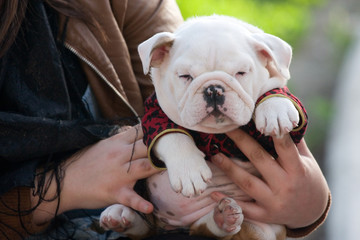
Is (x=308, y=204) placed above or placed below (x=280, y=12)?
above

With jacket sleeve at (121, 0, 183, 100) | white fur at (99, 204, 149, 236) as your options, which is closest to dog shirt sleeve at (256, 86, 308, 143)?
white fur at (99, 204, 149, 236)

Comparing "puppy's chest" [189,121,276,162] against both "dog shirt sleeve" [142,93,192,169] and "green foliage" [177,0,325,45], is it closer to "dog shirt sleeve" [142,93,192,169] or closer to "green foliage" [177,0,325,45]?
"dog shirt sleeve" [142,93,192,169]

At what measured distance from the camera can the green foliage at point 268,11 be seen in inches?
153

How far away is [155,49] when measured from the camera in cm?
152

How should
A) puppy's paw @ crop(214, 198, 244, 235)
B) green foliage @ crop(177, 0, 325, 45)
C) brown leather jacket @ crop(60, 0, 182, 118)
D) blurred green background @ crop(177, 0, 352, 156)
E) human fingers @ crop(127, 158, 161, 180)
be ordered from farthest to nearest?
blurred green background @ crop(177, 0, 352, 156), green foliage @ crop(177, 0, 325, 45), brown leather jacket @ crop(60, 0, 182, 118), human fingers @ crop(127, 158, 161, 180), puppy's paw @ crop(214, 198, 244, 235)

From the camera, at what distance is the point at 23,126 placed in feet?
5.44

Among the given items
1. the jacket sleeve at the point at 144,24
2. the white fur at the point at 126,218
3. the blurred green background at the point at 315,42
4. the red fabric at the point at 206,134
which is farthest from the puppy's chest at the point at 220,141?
the blurred green background at the point at 315,42

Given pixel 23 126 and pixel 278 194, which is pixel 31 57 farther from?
pixel 278 194

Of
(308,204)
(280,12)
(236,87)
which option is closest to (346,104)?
(280,12)

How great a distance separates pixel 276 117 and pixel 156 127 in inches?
11.6

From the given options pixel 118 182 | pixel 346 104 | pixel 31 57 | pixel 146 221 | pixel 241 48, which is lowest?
pixel 346 104

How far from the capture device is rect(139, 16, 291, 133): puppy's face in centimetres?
141

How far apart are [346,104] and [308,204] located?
2710 mm

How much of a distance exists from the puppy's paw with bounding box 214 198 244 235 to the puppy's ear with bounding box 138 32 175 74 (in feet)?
1.22
